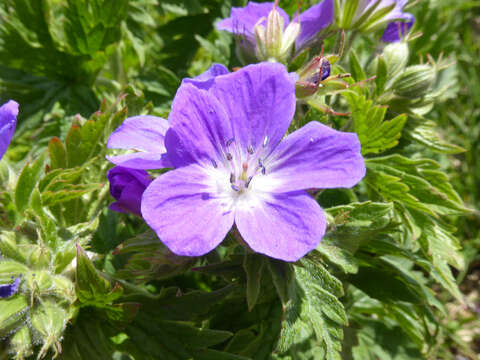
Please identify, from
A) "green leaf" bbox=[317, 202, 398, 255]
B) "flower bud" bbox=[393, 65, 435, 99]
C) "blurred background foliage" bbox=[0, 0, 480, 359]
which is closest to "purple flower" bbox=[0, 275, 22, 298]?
"blurred background foliage" bbox=[0, 0, 480, 359]

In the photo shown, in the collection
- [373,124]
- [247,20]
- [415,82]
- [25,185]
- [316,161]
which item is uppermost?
[247,20]

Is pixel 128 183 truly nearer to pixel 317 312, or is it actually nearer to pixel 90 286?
pixel 90 286

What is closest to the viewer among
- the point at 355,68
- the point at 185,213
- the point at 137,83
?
the point at 185,213

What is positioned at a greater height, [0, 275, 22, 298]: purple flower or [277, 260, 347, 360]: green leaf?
[0, 275, 22, 298]: purple flower

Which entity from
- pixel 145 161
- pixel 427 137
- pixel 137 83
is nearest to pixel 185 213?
pixel 145 161

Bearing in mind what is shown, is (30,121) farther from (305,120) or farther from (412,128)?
(412,128)

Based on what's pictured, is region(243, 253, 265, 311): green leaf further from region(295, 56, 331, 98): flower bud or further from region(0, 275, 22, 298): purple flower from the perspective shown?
region(0, 275, 22, 298): purple flower
